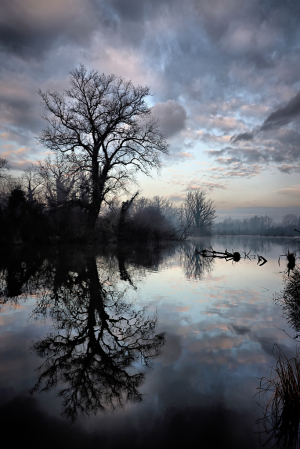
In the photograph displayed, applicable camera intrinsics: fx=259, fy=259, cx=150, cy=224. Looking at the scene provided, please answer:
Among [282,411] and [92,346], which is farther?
[92,346]

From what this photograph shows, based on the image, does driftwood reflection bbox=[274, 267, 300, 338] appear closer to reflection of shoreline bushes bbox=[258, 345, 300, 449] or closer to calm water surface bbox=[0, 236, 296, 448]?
calm water surface bbox=[0, 236, 296, 448]

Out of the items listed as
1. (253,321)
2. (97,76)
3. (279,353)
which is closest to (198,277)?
(253,321)

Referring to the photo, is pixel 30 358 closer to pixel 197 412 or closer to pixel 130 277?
pixel 197 412

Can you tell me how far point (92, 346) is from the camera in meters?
4.14

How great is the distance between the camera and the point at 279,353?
4.01 metres

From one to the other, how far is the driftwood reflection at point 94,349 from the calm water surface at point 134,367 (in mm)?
16

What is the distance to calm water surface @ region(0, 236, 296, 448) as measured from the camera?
2432mm

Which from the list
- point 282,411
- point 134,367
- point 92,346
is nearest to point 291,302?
point 282,411

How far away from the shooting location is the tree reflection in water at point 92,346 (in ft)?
9.74

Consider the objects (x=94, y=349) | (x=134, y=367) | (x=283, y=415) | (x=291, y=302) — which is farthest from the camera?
(x=291, y=302)

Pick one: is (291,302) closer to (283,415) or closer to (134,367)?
(283,415)

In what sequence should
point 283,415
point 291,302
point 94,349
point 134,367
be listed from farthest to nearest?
Answer: point 291,302, point 94,349, point 134,367, point 283,415

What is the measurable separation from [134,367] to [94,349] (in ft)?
2.68

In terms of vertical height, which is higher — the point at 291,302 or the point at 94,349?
the point at 94,349
